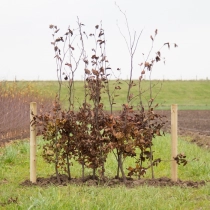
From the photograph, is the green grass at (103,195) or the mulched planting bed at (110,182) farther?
the mulched planting bed at (110,182)

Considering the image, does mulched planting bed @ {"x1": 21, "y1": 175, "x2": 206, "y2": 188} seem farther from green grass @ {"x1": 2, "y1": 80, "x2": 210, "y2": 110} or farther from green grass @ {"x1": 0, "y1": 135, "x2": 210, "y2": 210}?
green grass @ {"x1": 2, "y1": 80, "x2": 210, "y2": 110}

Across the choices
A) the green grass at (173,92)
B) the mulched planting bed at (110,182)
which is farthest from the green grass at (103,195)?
the green grass at (173,92)

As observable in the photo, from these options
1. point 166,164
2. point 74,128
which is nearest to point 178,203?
point 74,128

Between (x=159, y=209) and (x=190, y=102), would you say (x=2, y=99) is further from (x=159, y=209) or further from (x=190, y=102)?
(x=190, y=102)

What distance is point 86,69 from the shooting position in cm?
901

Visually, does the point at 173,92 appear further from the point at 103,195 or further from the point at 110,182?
the point at 103,195

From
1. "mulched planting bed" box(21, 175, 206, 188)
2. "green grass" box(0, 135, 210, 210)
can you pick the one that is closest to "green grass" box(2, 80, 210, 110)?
"green grass" box(0, 135, 210, 210)

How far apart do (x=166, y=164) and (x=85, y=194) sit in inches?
201

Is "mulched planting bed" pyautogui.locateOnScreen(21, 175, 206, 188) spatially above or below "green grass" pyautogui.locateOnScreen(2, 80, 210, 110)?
below

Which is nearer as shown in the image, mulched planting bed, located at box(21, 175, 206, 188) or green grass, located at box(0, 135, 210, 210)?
green grass, located at box(0, 135, 210, 210)

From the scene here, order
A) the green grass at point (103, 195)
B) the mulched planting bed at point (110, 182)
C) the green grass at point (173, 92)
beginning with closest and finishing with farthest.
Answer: the green grass at point (103, 195) < the mulched planting bed at point (110, 182) < the green grass at point (173, 92)

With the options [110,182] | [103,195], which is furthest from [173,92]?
[103,195]

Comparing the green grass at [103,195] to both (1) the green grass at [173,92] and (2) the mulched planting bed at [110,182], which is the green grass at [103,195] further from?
(1) the green grass at [173,92]

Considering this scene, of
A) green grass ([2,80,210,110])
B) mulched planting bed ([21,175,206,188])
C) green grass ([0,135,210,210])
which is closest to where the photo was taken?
green grass ([0,135,210,210])
